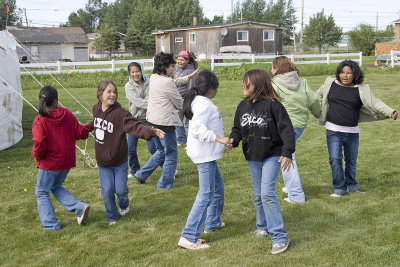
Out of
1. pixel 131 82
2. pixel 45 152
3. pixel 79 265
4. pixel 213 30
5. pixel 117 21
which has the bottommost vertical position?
pixel 79 265

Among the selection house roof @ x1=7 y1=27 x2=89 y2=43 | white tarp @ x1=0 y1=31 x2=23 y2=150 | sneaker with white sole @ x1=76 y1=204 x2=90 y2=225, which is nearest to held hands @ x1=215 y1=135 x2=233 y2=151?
sneaker with white sole @ x1=76 y1=204 x2=90 y2=225

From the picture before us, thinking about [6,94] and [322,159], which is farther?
[6,94]

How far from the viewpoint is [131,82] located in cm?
652

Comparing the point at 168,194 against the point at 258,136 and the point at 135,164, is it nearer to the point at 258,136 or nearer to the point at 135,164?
the point at 135,164

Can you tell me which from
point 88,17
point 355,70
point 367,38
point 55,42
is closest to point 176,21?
point 55,42

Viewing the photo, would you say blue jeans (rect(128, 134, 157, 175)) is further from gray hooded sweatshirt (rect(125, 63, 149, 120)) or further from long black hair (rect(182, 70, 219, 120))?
long black hair (rect(182, 70, 219, 120))

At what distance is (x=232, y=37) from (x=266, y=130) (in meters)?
39.3

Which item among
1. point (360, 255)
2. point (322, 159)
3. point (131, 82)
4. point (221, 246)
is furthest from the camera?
point (322, 159)

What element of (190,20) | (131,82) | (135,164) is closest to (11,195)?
(135,164)

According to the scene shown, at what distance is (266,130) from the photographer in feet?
13.2

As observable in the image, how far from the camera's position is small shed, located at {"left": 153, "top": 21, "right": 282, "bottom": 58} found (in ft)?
137

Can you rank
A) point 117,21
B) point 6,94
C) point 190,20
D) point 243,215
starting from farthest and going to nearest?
1. point 117,21
2. point 190,20
3. point 6,94
4. point 243,215

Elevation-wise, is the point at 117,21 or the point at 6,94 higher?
the point at 117,21

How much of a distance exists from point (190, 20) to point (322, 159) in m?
73.5
